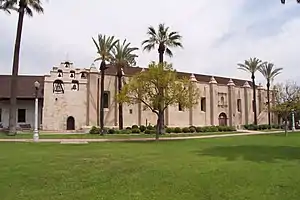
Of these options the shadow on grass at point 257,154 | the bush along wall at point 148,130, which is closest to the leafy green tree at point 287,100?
the bush along wall at point 148,130

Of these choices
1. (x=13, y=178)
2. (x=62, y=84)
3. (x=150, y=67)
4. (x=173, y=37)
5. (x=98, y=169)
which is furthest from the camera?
(x=62, y=84)

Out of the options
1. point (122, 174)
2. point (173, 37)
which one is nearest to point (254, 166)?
point (122, 174)

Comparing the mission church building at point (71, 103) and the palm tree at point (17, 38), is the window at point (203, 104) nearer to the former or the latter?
the mission church building at point (71, 103)

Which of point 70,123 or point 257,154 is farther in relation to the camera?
point 70,123

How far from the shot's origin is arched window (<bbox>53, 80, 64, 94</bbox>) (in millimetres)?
51594

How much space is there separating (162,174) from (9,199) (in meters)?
4.89

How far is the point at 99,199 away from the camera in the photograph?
8938mm

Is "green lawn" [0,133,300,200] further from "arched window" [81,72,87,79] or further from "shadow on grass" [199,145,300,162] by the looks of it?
"arched window" [81,72,87,79]

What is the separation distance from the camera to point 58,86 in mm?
51812

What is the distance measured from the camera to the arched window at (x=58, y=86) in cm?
5159

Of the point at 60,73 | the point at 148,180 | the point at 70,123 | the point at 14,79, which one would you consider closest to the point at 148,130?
the point at 70,123

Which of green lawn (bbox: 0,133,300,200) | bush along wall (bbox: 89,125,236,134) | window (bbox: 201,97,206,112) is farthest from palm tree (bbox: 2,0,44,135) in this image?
window (bbox: 201,97,206,112)

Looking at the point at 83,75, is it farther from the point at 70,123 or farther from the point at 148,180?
the point at 148,180

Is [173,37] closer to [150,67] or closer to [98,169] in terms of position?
[150,67]
